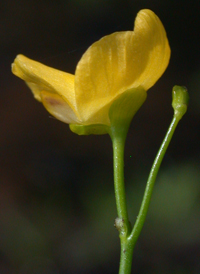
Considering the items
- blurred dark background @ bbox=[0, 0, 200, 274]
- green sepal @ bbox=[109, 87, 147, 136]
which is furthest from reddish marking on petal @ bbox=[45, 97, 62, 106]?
blurred dark background @ bbox=[0, 0, 200, 274]

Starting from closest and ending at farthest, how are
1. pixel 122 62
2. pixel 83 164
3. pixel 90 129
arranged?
pixel 122 62
pixel 90 129
pixel 83 164

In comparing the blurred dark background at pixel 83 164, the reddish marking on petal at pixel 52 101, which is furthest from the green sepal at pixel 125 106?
the blurred dark background at pixel 83 164

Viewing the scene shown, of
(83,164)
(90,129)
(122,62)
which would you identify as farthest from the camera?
(83,164)

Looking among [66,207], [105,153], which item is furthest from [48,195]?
[105,153]

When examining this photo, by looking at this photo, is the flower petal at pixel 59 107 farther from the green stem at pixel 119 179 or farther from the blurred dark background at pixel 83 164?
the blurred dark background at pixel 83 164

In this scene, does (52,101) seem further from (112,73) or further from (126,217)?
(126,217)

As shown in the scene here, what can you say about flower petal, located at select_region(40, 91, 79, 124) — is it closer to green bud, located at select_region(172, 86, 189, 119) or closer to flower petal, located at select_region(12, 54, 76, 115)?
flower petal, located at select_region(12, 54, 76, 115)

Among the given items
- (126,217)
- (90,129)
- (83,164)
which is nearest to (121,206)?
(126,217)
